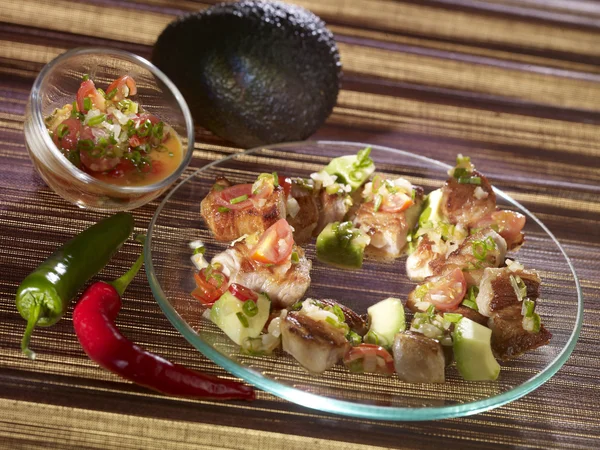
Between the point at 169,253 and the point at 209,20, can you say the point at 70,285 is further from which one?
the point at 209,20

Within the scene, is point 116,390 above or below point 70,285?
below

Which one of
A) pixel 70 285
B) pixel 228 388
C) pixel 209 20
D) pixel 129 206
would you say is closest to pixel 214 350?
pixel 228 388

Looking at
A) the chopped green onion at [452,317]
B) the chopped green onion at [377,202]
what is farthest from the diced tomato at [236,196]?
the chopped green onion at [452,317]

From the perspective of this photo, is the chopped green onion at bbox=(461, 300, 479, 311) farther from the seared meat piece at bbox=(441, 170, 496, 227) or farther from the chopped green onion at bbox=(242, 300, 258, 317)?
the chopped green onion at bbox=(242, 300, 258, 317)

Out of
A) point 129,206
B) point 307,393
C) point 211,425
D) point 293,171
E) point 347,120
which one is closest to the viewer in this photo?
point 307,393

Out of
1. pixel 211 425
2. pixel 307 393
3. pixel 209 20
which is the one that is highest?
pixel 209 20

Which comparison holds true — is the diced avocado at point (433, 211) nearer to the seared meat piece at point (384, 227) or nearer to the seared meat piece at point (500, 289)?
the seared meat piece at point (384, 227)

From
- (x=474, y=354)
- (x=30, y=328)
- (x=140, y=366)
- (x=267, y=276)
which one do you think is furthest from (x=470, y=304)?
(x=30, y=328)

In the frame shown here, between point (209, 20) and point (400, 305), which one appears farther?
point (209, 20)
